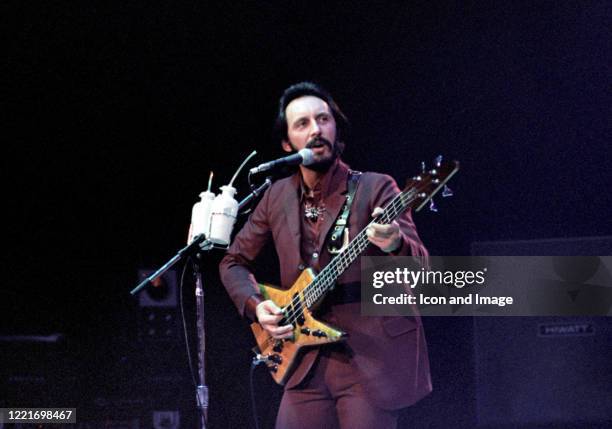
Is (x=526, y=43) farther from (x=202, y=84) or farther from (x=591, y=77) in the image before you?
(x=202, y=84)

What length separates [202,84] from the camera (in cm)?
439

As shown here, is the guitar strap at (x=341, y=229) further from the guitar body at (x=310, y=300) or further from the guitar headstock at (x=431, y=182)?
the guitar headstock at (x=431, y=182)

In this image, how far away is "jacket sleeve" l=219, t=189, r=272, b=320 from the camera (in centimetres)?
304

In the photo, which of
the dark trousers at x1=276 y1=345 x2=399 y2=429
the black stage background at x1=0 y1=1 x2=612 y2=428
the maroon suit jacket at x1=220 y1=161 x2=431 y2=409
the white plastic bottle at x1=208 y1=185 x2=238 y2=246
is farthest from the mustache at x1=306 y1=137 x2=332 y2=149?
the black stage background at x1=0 y1=1 x2=612 y2=428

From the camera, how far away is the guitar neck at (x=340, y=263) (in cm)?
253

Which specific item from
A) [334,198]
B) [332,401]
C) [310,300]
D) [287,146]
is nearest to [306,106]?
[287,146]

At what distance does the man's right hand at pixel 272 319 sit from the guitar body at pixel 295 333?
0.03 m

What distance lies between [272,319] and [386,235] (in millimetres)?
702

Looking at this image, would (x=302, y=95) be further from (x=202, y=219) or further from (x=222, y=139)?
(x=222, y=139)

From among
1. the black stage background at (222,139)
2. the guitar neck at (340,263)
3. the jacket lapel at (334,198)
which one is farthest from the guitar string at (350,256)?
the black stage background at (222,139)

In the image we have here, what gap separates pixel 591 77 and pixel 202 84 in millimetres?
2310

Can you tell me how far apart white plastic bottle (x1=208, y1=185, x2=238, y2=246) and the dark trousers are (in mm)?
599

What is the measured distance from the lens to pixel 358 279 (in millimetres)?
2740

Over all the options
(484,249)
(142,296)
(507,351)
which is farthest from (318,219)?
(142,296)
